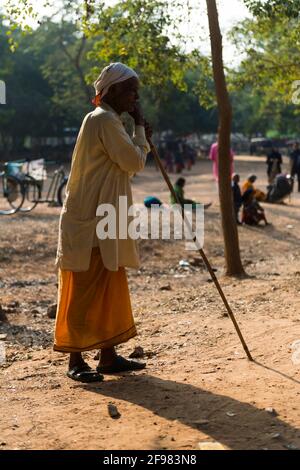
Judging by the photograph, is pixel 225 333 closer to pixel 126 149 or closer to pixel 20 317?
pixel 126 149

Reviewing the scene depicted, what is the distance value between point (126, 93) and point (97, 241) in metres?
0.88

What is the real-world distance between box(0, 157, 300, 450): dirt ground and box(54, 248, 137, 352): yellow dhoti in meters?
0.26

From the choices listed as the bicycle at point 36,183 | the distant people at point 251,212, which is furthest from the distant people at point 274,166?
the distant people at point 251,212

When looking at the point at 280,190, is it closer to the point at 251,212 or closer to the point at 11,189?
the point at 251,212

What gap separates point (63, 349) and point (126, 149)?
1235mm

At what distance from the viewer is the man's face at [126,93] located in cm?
479

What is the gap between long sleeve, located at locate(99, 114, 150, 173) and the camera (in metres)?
4.67

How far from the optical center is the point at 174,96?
45.3m

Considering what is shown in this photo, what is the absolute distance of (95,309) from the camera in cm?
483

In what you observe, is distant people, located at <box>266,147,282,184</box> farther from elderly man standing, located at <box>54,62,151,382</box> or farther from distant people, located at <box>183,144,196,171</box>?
elderly man standing, located at <box>54,62,151,382</box>

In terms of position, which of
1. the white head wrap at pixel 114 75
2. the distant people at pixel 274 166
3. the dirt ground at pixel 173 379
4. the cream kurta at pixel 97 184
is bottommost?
the dirt ground at pixel 173 379

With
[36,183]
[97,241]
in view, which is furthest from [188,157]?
[97,241]

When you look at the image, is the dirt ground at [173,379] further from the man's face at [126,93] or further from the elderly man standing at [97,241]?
the man's face at [126,93]

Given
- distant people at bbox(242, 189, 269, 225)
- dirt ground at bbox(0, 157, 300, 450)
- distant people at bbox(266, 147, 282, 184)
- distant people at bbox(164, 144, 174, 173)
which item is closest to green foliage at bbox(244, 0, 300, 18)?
dirt ground at bbox(0, 157, 300, 450)
